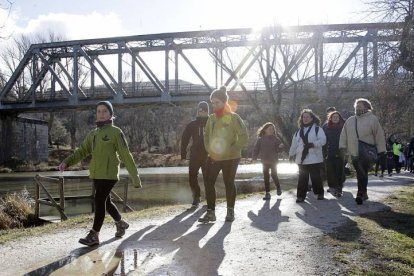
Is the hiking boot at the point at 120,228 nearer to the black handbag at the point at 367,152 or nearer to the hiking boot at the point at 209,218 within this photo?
the hiking boot at the point at 209,218

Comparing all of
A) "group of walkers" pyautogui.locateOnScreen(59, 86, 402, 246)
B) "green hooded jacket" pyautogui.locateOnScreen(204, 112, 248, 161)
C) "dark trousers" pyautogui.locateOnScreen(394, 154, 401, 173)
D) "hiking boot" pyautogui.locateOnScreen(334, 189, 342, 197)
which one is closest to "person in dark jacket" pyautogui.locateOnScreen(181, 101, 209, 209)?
"group of walkers" pyautogui.locateOnScreen(59, 86, 402, 246)

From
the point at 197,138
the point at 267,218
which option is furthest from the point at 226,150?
the point at 197,138

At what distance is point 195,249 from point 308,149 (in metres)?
4.25

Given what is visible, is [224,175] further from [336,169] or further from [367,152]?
A: [336,169]

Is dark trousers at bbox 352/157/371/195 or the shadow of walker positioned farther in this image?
dark trousers at bbox 352/157/371/195

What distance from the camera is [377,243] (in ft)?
17.2

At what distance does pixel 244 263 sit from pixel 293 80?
72.4 feet

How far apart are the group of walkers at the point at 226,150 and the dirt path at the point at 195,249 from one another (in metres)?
0.42

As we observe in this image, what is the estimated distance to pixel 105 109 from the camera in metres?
5.64

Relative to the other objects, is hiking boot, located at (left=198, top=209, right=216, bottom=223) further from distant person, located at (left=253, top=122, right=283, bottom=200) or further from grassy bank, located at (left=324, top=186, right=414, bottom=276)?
distant person, located at (left=253, top=122, right=283, bottom=200)

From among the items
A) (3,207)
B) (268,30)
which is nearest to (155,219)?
(3,207)

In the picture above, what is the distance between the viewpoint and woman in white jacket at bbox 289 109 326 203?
8758mm

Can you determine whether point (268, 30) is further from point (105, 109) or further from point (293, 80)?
point (105, 109)

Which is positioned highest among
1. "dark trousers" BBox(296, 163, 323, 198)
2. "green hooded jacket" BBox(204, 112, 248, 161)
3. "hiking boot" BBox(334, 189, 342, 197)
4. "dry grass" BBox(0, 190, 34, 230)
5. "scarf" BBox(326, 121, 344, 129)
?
"scarf" BBox(326, 121, 344, 129)
